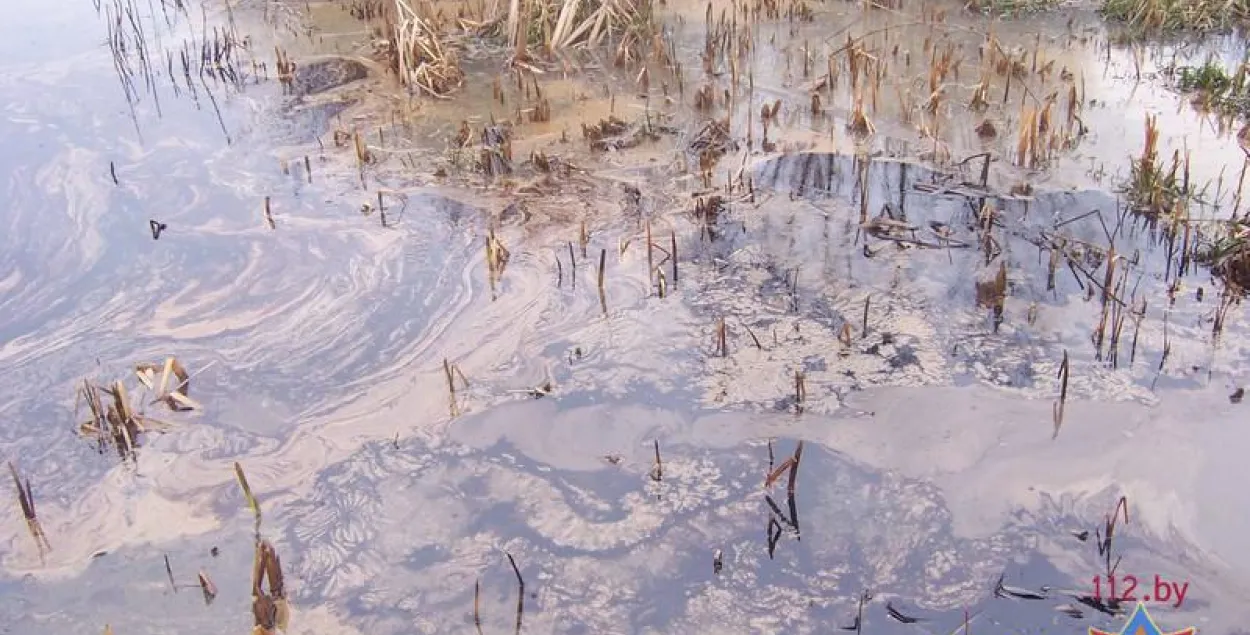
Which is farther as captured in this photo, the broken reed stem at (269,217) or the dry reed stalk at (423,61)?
the dry reed stalk at (423,61)

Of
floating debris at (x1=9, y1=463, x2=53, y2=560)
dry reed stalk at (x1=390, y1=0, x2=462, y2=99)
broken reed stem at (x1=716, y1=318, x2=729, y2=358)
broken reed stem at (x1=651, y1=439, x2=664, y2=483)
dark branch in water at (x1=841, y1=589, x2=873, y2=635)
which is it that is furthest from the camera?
dry reed stalk at (x1=390, y1=0, x2=462, y2=99)

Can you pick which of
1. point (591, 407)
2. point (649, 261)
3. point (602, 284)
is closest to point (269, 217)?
point (602, 284)

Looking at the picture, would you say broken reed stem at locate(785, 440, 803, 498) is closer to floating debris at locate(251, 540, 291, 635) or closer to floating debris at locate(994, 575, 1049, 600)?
floating debris at locate(994, 575, 1049, 600)

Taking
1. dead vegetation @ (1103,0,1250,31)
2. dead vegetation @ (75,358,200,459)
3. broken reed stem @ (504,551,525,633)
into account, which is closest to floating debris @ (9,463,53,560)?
dead vegetation @ (75,358,200,459)

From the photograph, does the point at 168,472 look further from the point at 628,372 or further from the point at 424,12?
the point at 424,12

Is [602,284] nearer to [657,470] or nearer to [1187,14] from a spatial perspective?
[657,470]

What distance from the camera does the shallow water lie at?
8.43ft

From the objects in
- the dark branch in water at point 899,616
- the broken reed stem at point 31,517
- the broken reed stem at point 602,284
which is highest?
the broken reed stem at point 602,284

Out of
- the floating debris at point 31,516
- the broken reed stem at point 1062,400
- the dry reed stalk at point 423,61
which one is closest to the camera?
the floating debris at point 31,516

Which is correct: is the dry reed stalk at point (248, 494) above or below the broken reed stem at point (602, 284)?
below

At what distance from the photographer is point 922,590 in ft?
8.21

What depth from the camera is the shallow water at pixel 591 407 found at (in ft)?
8.43

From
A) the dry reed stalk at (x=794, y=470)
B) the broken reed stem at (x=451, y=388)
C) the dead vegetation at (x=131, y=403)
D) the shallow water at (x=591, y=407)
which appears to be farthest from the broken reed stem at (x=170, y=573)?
the dry reed stalk at (x=794, y=470)

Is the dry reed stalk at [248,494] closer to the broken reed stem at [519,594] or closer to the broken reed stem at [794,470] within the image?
the broken reed stem at [519,594]
